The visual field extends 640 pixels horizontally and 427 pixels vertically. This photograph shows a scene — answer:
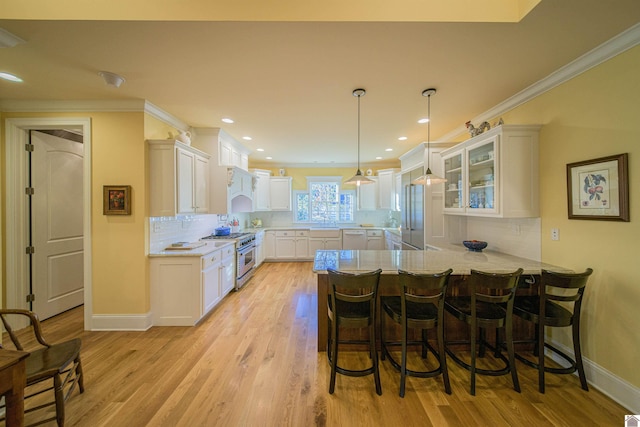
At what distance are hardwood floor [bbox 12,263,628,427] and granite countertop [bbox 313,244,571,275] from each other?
2.95ft

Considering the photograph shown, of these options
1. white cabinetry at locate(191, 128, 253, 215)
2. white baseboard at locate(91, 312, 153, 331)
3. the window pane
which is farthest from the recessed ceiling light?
the window pane

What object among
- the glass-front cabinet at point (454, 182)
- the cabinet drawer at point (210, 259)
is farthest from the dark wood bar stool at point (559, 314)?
the cabinet drawer at point (210, 259)

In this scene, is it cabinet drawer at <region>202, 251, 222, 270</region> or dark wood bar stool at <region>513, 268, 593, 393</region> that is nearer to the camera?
dark wood bar stool at <region>513, 268, 593, 393</region>

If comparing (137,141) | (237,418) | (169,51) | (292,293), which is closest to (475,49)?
(169,51)

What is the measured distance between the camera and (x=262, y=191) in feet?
→ 20.5

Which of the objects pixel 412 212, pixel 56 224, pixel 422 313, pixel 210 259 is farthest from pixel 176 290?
pixel 412 212

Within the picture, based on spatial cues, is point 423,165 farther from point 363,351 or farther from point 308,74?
point 363,351

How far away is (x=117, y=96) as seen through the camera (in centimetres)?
271

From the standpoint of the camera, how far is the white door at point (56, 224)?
307 cm

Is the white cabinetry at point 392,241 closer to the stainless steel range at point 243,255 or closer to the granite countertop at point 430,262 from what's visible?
the granite countertop at point 430,262

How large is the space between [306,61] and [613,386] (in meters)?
3.50

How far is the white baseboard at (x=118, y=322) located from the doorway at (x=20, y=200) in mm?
84

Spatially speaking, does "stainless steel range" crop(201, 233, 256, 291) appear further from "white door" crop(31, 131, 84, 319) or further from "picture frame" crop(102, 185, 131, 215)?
"white door" crop(31, 131, 84, 319)

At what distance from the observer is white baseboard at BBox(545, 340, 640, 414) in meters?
1.73
